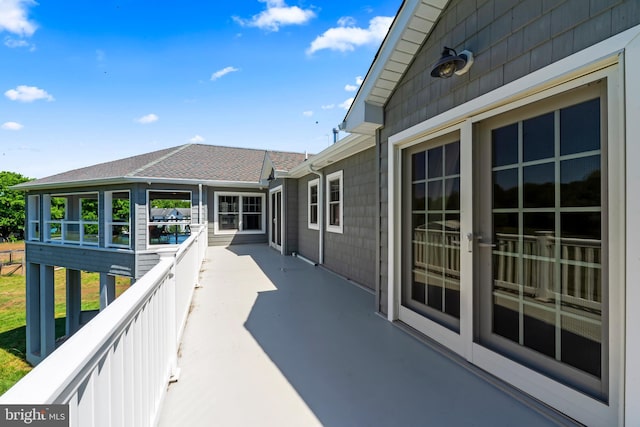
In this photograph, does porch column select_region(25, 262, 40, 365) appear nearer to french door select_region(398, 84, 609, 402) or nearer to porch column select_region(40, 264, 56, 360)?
porch column select_region(40, 264, 56, 360)

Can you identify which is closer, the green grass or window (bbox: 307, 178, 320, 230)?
window (bbox: 307, 178, 320, 230)

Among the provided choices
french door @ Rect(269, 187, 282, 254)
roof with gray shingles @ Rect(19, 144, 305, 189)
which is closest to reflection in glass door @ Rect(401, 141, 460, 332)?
roof with gray shingles @ Rect(19, 144, 305, 189)

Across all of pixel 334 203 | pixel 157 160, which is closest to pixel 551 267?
pixel 334 203

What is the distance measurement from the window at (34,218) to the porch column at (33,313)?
1.14 m

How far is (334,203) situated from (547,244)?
4936 mm

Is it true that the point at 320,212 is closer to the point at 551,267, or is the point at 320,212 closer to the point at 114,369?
the point at 551,267

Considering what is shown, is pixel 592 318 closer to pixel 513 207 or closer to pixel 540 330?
pixel 540 330

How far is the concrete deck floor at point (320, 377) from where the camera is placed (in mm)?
1947

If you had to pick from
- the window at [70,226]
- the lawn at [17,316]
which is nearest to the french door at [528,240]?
the window at [70,226]

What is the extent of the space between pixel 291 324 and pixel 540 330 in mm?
2441

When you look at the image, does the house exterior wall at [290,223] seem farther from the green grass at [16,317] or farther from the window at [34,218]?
the window at [34,218]

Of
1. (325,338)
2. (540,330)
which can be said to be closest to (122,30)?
(325,338)

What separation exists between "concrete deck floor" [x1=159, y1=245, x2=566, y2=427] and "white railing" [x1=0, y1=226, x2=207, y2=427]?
0.39m

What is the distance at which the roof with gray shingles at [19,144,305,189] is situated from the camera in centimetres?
1027
